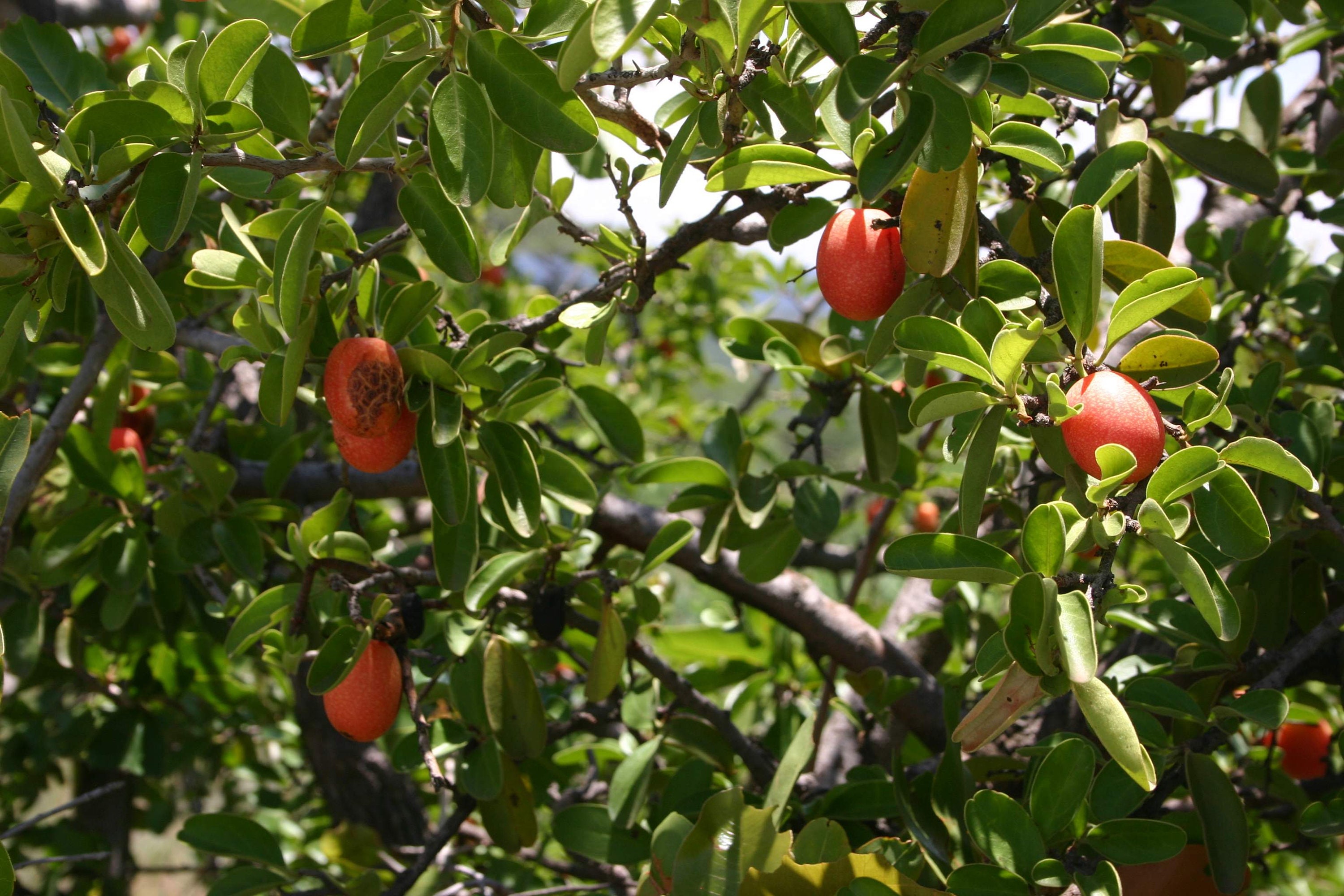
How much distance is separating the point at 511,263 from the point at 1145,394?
323cm

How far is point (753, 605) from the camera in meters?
1.79

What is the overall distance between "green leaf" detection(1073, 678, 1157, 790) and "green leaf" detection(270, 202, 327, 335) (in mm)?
704

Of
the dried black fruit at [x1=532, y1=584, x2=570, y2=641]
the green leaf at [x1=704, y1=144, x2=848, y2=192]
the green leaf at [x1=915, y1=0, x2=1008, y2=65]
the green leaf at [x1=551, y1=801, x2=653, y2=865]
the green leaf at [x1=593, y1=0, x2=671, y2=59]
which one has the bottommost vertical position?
the green leaf at [x1=551, y1=801, x2=653, y2=865]

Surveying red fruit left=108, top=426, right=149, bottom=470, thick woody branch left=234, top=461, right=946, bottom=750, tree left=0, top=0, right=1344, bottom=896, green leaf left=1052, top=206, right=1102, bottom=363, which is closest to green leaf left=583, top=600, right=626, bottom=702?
tree left=0, top=0, right=1344, bottom=896

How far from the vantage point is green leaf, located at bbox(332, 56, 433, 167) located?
76 centimetres

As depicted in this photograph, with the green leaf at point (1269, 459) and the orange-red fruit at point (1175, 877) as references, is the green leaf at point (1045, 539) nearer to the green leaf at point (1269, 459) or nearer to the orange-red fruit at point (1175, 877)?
the green leaf at point (1269, 459)

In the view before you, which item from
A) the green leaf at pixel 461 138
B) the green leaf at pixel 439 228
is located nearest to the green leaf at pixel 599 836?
the green leaf at pixel 439 228

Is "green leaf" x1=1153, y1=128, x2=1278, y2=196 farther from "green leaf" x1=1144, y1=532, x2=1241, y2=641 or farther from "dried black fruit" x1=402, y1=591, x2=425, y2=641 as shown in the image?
"dried black fruit" x1=402, y1=591, x2=425, y2=641

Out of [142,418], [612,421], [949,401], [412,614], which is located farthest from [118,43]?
[949,401]

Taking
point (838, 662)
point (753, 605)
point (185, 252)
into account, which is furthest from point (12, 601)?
point (838, 662)

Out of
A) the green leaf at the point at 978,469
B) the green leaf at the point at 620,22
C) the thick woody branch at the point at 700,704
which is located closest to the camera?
the green leaf at the point at 620,22

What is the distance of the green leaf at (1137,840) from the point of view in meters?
0.88

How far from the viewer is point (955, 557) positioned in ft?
2.55

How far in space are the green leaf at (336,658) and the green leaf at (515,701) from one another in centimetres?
21
